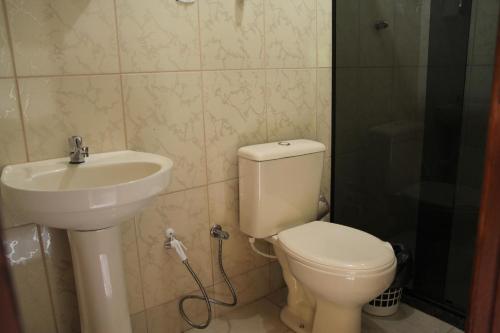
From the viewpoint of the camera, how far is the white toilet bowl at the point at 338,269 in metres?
1.34

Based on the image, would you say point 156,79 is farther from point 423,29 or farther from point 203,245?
point 423,29

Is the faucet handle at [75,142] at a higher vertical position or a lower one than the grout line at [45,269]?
higher

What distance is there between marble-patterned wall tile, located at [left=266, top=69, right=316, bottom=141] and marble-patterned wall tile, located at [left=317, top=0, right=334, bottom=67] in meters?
0.10

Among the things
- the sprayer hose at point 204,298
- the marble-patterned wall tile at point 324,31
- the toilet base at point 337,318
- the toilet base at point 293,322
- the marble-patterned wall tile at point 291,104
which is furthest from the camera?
the marble-patterned wall tile at point 324,31

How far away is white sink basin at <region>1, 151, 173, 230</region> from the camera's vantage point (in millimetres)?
979

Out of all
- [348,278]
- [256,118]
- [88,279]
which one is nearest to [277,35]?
[256,118]

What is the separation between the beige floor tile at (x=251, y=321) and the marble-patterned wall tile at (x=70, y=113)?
934 millimetres

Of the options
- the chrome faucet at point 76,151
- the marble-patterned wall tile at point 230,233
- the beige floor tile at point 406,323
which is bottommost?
the beige floor tile at point 406,323

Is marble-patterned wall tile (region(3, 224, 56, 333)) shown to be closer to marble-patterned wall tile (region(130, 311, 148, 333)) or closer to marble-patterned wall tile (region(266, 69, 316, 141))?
marble-patterned wall tile (region(130, 311, 148, 333))

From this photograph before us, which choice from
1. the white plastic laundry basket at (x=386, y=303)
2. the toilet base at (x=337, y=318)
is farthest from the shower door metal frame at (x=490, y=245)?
the white plastic laundry basket at (x=386, y=303)

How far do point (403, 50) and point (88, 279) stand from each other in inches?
64.3

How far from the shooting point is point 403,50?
1822 mm

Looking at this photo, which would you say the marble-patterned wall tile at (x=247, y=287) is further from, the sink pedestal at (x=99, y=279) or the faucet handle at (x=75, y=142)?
the faucet handle at (x=75, y=142)

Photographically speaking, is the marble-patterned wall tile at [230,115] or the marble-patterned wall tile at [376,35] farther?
the marble-patterned wall tile at [376,35]
